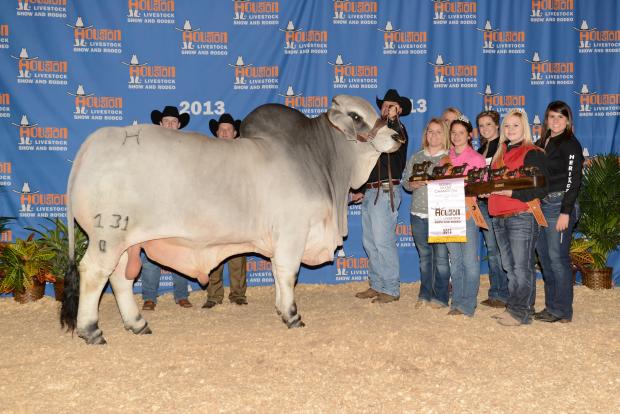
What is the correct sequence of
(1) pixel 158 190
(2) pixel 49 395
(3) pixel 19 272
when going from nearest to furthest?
(2) pixel 49 395, (1) pixel 158 190, (3) pixel 19 272

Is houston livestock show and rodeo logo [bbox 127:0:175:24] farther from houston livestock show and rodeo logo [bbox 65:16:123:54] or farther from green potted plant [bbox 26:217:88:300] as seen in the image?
green potted plant [bbox 26:217:88:300]

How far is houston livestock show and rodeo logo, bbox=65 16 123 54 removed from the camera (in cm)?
720

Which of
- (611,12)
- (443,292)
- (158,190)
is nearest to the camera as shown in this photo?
(158,190)

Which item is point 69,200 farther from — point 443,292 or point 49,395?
point 443,292

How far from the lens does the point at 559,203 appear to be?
5410 mm

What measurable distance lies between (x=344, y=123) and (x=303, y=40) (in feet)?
8.09

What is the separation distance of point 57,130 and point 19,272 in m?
A: 1.72

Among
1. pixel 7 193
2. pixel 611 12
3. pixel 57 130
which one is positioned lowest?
pixel 7 193

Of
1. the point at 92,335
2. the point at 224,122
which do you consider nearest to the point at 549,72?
the point at 224,122

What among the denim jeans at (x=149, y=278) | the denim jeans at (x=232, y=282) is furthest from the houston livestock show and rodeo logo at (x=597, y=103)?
the denim jeans at (x=149, y=278)

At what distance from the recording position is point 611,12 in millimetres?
7910

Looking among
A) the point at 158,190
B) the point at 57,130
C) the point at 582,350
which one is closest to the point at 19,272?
the point at 57,130

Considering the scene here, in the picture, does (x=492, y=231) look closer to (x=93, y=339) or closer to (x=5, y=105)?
(x=93, y=339)

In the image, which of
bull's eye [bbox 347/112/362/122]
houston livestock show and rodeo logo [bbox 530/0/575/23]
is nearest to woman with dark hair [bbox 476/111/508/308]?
bull's eye [bbox 347/112/362/122]
